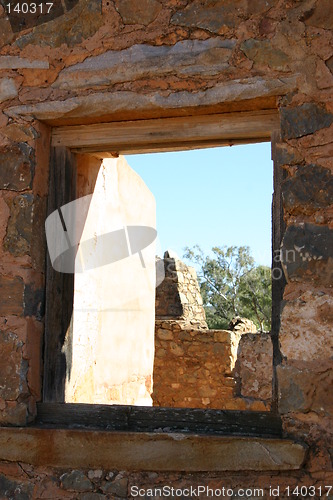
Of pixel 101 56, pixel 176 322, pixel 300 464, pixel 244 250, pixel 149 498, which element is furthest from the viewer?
pixel 244 250

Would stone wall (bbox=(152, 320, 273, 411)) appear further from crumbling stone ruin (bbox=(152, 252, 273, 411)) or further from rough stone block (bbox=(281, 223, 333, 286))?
rough stone block (bbox=(281, 223, 333, 286))

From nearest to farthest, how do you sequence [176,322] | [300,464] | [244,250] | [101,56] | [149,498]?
[300,464] → [149,498] → [101,56] → [176,322] → [244,250]

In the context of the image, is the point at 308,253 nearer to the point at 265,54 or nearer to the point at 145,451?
the point at 265,54

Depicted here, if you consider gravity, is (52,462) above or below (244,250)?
below

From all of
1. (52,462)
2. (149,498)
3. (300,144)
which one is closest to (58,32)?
(300,144)

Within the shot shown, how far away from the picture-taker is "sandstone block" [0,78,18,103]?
2.67 meters

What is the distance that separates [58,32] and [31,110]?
385 mm

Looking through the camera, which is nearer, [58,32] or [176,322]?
[58,32]

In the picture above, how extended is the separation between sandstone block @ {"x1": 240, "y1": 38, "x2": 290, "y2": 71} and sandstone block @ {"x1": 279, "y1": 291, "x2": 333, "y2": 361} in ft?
3.13

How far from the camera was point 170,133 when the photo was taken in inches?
103

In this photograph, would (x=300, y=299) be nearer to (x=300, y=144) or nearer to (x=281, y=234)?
(x=281, y=234)

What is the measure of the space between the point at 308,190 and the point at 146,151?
2.94 ft

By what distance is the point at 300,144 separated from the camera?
2.32 metres
